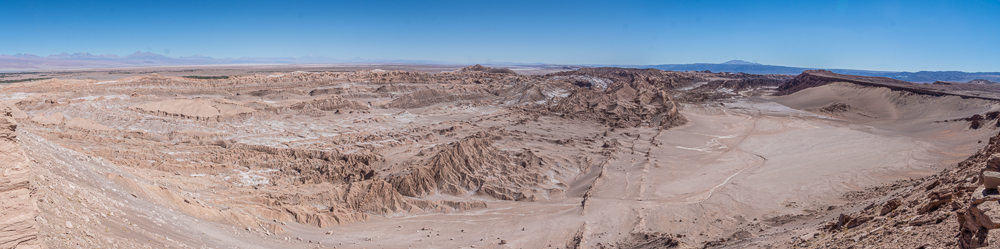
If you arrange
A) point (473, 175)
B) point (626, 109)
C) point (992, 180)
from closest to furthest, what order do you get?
1. point (992, 180)
2. point (473, 175)
3. point (626, 109)

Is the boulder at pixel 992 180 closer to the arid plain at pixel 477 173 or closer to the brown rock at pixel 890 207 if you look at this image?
the arid plain at pixel 477 173

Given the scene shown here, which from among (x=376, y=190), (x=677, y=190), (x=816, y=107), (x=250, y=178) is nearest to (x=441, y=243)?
(x=376, y=190)

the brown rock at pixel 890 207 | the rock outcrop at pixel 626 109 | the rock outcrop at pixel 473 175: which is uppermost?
the brown rock at pixel 890 207

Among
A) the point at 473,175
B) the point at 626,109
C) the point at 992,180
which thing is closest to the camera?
the point at 992,180

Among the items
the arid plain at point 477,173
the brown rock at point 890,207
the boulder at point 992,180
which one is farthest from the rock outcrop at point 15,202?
the brown rock at point 890,207

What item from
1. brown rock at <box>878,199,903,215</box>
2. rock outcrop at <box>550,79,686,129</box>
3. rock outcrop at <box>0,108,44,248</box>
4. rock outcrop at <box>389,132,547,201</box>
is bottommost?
rock outcrop at <box>389,132,547,201</box>

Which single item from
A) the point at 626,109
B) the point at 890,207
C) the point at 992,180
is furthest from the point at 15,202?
the point at 626,109

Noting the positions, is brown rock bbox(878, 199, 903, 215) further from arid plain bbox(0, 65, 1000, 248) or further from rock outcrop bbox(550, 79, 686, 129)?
rock outcrop bbox(550, 79, 686, 129)

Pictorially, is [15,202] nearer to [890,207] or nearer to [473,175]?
[890,207]

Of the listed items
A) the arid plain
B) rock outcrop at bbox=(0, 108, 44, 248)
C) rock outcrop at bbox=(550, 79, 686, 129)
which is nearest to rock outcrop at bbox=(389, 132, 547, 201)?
the arid plain
